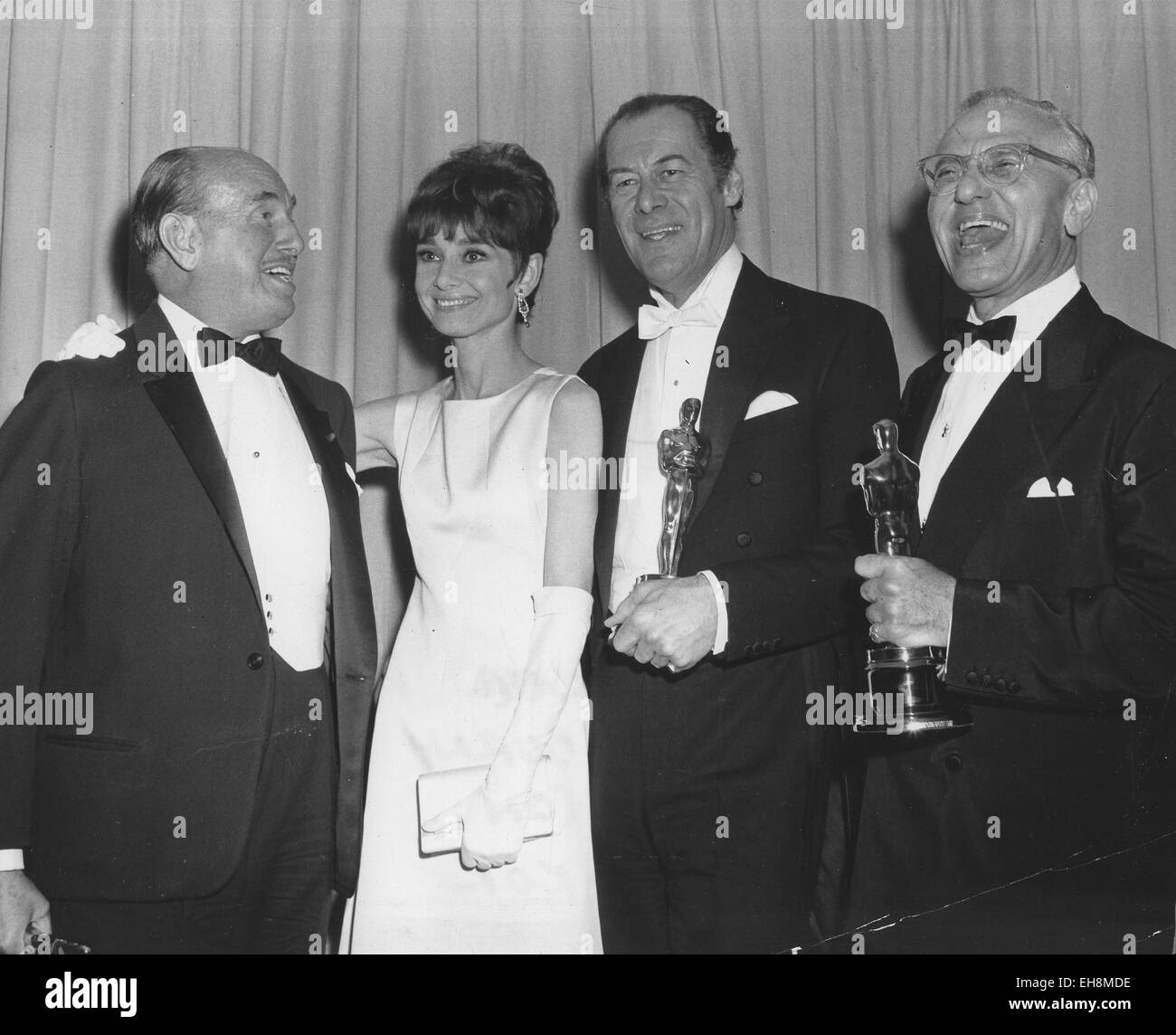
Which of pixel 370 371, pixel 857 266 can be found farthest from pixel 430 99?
pixel 857 266

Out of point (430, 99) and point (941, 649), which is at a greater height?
point (430, 99)

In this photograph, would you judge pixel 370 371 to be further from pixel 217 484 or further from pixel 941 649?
pixel 941 649

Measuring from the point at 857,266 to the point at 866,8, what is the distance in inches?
29.6

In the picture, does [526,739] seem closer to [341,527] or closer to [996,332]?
[341,527]

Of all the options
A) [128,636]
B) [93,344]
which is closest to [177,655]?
[128,636]

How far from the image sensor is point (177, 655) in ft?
7.09

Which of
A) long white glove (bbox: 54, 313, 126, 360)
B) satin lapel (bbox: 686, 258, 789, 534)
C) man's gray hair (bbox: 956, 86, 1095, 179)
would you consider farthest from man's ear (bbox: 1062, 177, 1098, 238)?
long white glove (bbox: 54, 313, 126, 360)

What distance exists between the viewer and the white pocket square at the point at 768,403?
7.80 ft

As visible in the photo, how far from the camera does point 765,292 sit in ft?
8.30

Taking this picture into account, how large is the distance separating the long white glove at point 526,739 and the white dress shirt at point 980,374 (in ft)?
2.22

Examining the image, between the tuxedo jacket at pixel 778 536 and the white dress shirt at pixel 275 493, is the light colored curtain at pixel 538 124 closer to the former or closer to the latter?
the white dress shirt at pixel 275 493

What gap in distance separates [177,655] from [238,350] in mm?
621

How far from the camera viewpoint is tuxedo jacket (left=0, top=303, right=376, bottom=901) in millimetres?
2082
